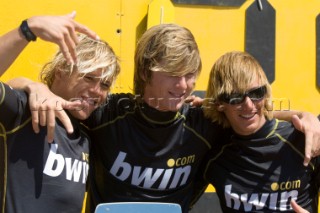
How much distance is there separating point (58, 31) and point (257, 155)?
913 millimetres

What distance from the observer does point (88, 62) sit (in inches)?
69.8

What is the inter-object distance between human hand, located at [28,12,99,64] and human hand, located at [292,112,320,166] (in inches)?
35.1

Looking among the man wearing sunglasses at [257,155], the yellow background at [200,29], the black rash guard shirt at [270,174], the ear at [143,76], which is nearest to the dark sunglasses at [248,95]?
the man wearing sunglasses at [257,155]

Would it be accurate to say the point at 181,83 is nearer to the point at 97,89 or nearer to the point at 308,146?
the point at 97,89

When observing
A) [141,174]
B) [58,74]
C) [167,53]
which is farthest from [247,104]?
[58,74]

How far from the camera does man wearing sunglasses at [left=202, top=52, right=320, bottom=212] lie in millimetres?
1887

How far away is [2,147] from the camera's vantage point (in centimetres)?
161

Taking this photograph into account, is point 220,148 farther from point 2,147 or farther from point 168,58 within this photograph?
point 2,147

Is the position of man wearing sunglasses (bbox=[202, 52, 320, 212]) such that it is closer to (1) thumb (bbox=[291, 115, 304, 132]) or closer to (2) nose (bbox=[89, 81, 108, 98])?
(1) thumb (bbox=[291, 115, 304, 132])

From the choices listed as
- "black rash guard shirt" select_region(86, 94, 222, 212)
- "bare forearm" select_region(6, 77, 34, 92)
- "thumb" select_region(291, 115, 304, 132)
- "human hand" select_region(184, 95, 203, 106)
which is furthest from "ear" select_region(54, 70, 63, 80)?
"thumb" select_region(291, 115, 304, 132)

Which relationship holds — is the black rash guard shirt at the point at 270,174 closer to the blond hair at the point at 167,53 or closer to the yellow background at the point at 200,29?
the blond hair at the point at 167,53

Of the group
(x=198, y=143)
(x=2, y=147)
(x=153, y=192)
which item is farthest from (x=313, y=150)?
(x=2, y=147)

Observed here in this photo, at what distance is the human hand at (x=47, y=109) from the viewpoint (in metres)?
1.54

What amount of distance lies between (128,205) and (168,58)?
22.0 inches
